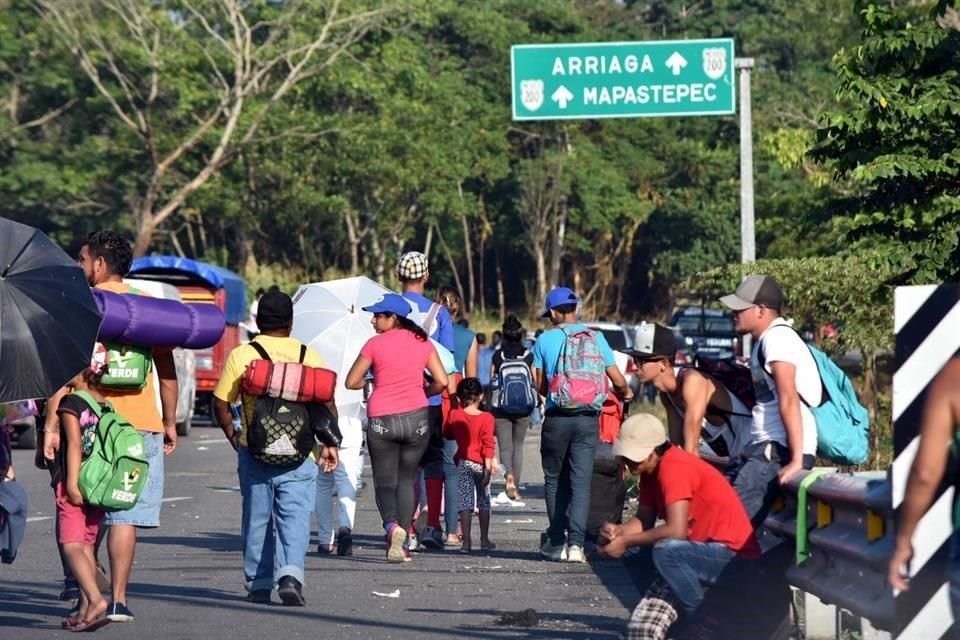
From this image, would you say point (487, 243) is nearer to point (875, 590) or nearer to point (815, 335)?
point (815, 335)

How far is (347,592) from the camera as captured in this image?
416 inches

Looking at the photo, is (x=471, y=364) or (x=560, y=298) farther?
(x=471, y=364)

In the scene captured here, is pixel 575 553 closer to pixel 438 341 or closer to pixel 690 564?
pixel 438 341

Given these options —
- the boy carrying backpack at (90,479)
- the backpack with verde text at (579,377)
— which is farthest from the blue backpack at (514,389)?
the boy carrying backpack at (90,479)

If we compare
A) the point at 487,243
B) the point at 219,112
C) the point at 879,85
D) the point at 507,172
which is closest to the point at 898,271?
the point at 879,85

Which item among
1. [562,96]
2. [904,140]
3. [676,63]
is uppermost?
[676,63]

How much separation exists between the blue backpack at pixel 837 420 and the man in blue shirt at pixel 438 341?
158 inches

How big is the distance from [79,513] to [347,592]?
2247 mm

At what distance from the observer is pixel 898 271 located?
53.0 ft

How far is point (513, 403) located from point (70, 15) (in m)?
29.2

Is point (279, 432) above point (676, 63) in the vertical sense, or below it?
below

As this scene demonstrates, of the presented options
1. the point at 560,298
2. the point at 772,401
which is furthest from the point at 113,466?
the point at 560,298

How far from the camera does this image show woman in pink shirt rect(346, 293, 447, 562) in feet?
38.9

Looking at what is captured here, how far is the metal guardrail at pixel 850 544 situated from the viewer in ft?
Result: 22.1
